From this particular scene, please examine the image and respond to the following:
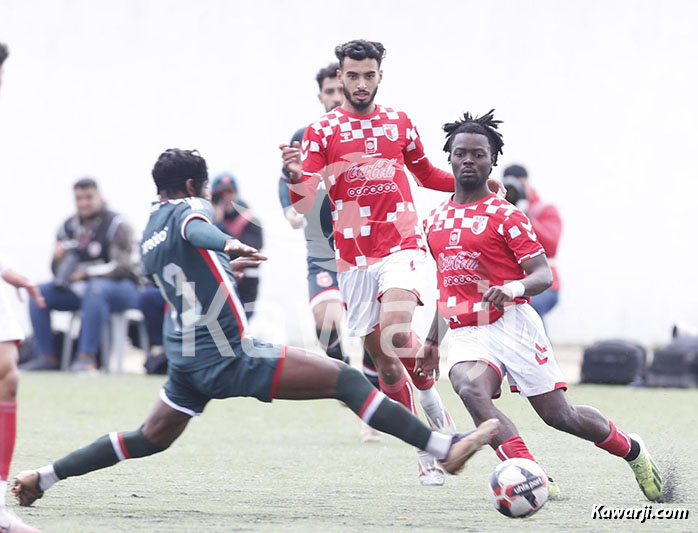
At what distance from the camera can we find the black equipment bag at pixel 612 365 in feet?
41.4

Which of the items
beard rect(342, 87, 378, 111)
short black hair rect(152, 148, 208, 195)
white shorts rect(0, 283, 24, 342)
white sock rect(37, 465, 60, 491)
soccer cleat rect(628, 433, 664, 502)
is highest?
beard rect(342, 87, 378, 111)

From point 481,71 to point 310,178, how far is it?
10.7 m

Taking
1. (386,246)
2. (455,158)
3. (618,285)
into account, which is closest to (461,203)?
(455,158)

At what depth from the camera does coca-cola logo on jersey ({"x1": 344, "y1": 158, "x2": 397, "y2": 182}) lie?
6.49 m

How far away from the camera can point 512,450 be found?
5.20m

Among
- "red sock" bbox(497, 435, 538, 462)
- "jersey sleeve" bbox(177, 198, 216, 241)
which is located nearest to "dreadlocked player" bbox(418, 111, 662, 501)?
"red sock" bbox(497, 435, 538, 462)

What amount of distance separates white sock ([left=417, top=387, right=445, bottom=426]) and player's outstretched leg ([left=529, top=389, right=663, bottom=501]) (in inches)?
40.7

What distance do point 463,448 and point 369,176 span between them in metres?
2.09

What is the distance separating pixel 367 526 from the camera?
15.5 ft

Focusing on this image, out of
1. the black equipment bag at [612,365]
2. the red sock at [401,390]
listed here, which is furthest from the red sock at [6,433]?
the black equipment bag at [612,365]

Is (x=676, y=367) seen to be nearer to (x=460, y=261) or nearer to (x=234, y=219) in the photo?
(x=234, y=219)

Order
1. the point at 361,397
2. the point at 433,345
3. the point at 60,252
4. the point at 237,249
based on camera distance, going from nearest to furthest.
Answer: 1. the point at 237,249
2. the point at 361,397
3. the point at 433,345
4. the point at 60,252

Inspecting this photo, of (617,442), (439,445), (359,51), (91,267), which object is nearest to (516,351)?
(617,442)

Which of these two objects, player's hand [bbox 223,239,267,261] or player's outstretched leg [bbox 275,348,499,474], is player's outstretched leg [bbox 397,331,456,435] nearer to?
Result: player's outstretched leg [bbox 275,348,499,474]
